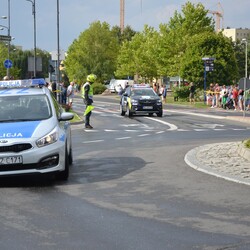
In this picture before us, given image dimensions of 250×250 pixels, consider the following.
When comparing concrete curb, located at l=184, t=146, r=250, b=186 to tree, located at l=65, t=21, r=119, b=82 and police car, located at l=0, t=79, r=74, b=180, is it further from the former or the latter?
tree, located at l=65, t=21, r=119, b=82

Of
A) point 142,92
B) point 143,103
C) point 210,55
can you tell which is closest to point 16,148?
point 143,103

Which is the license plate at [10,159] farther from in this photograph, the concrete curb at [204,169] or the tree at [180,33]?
the tree at [180,33]

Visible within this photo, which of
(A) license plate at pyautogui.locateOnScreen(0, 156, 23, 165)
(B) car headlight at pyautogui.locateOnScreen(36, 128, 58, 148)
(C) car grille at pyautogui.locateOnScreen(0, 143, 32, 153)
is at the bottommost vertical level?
(A) license plate at pyautogui.locateOnScreen(0, 156, 23, 165)

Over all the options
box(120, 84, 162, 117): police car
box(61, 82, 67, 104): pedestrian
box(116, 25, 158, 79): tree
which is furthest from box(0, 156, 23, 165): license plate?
box(116, 25, 158, 79): tree

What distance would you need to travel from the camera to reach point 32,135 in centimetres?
1005

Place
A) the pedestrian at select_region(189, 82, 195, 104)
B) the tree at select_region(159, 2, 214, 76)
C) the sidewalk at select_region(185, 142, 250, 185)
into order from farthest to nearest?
the tree at select_region(159, 2, 214, 76) → the pedestrian at select_region(189, 82, 195, 104) → the sidewalk at select_region(185, 142, 250, 185)

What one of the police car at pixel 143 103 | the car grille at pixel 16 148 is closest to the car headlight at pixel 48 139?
the car grille at pixel 16 148

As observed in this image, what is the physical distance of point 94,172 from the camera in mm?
11844

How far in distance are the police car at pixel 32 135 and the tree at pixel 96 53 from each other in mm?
93861

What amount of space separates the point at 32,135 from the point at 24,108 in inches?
55.2

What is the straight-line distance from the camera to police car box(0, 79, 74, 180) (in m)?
9.92

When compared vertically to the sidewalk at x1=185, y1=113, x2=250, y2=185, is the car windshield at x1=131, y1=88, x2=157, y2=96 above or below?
above

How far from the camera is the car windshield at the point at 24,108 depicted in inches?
436

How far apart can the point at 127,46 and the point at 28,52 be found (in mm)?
60989
